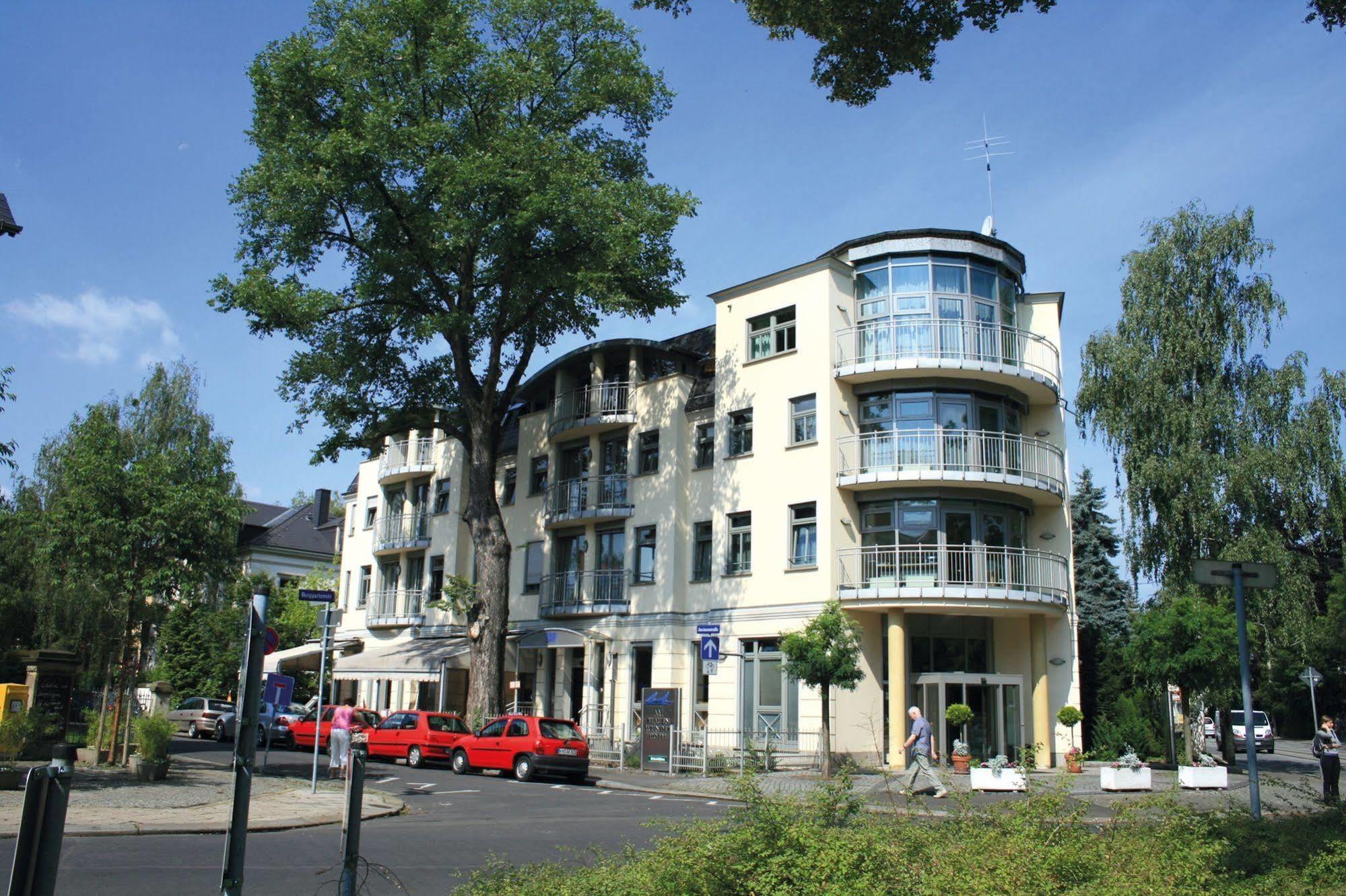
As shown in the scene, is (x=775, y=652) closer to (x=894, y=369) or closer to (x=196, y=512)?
(x=894, y=369)

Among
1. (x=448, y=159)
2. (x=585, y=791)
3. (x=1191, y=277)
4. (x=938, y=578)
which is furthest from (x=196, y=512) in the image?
(x=1191, y=277)

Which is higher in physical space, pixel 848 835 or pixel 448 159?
pixel 448 159

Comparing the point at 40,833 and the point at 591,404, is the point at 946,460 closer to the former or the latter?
the point at 591,404

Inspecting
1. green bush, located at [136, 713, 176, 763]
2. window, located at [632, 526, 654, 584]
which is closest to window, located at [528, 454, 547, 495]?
window, located at [632, 526, 654, 584]

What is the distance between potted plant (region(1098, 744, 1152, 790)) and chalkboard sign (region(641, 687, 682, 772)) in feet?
32.3

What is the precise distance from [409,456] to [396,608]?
6020mm

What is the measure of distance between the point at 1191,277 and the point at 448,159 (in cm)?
2270

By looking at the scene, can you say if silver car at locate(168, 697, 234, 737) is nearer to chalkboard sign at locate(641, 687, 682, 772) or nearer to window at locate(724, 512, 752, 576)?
chalkboard sign at locate(641, 687, 682, 772)

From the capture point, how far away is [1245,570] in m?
13.0

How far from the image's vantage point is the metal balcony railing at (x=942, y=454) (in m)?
28.0

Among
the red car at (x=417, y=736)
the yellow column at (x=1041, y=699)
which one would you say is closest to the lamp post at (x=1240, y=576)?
the yellow column at (x=1041, y=699)

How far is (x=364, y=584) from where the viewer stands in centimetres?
4775

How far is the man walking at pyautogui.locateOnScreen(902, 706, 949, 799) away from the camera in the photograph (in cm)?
2002

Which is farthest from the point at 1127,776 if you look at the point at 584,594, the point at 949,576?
the point at 584,594
